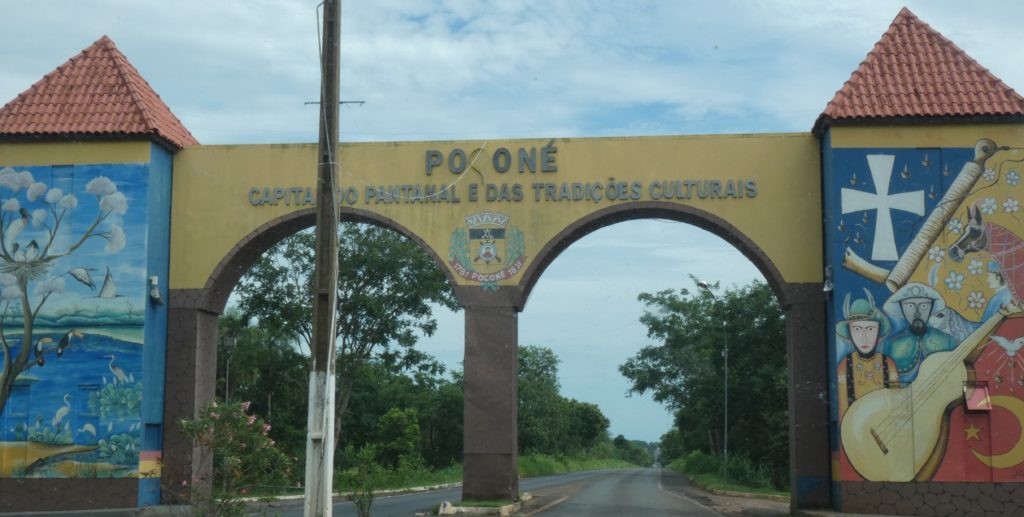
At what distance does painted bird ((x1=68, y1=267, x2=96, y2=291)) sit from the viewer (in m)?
19.5

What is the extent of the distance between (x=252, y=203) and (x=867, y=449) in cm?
1186

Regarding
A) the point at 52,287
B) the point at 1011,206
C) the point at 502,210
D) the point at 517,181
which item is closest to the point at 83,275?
the point at 52,287

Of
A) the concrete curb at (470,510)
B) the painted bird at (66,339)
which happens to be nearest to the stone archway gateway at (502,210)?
the concrete curb at (470,510)

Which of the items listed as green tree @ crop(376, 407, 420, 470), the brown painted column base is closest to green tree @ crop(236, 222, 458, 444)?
green tree @ crop(376, 407, 420, 470)

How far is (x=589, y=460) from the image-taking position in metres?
89.6

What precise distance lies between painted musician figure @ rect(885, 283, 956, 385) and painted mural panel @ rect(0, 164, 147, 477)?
13.1m

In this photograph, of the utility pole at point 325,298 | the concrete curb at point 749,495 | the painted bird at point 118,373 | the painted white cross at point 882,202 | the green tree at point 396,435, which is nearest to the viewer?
the utility pole at point 325,298

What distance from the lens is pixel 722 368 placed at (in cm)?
4034

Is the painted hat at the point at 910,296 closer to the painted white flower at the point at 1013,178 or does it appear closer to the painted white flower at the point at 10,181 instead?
the painted white flower at the point at 1013,178

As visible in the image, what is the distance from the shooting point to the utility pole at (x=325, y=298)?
11.5m

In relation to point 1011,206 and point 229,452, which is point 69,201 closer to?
point 229,452

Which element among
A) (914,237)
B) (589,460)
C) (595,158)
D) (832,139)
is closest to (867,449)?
(914,237)

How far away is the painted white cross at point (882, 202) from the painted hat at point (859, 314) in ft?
2.55

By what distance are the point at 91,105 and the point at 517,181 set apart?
26.4 feet
